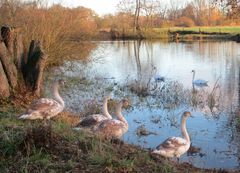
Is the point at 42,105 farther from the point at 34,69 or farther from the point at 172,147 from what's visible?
the point at 34,69

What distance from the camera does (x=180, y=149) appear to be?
8.76 metres

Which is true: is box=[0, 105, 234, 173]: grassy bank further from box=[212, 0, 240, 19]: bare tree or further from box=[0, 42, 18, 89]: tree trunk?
box=[212, 0, 240, 19]: bare tree

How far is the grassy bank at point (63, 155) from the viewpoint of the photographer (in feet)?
19.1

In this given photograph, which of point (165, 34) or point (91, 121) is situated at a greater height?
point (91, 121)

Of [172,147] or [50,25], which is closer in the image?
[172,147]

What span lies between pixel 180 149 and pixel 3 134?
12.5ft

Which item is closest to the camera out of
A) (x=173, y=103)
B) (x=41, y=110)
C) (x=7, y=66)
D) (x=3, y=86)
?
(x=41, y=110)

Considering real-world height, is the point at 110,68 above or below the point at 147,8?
below

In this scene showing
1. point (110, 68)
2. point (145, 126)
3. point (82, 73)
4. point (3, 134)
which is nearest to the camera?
point (3, 134)

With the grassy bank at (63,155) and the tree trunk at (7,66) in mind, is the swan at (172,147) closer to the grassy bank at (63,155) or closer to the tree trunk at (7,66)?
the grassy bank at (63,155)

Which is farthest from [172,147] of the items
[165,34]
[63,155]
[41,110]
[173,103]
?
[165,34]

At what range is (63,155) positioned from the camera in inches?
244

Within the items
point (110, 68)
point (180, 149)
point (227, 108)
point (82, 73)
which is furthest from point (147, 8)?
point (180, 149)

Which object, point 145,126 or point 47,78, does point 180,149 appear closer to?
point 145,126
